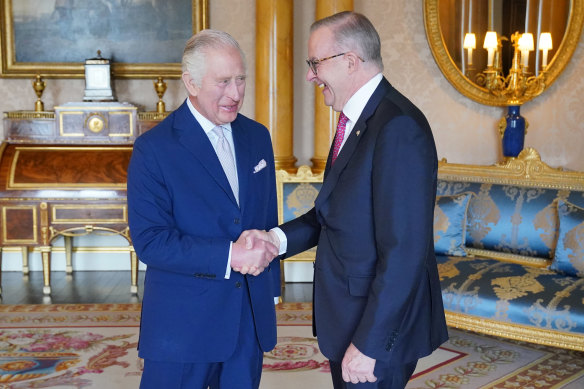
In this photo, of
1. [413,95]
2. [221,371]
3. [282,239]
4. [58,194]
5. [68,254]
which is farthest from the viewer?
[68,254]

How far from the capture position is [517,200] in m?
4.46

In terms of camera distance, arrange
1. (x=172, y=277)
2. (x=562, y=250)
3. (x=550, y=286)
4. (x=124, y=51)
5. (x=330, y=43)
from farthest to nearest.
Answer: (x=124, y=51) < (x=562, y=250) < (x=550, y=286) < (x=172, y=277) < (x=330, y=43)

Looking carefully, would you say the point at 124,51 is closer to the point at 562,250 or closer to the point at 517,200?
the point at 517,200

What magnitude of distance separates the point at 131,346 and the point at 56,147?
2.21 m

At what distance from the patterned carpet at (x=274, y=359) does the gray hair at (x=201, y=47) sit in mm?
2075

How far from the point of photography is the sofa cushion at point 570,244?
3.95 meters

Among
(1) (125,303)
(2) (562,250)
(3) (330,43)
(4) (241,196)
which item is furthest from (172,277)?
(1) (125,303)

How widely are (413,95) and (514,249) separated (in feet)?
6.32

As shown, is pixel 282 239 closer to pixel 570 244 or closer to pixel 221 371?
pixel 221 371

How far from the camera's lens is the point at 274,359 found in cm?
397

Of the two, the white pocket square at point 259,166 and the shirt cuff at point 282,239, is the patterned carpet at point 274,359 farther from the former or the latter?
the white pocket square at point 259,166

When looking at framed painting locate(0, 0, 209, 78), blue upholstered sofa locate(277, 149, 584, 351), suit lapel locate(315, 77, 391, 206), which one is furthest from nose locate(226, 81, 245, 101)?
framed painting locate(0, 0, 209, 78)

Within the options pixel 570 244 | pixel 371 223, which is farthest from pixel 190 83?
pixel 570 244

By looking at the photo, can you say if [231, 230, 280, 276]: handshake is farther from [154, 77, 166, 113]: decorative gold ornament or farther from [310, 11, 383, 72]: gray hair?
[154, 77, 166, 113]: decorative gold ornament
